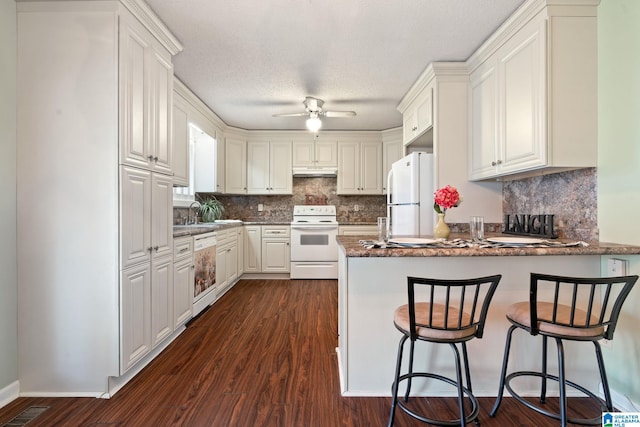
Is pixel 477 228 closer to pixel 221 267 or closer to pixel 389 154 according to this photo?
pixel 221 267

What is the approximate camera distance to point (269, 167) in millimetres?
5066

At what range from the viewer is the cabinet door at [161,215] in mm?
2178

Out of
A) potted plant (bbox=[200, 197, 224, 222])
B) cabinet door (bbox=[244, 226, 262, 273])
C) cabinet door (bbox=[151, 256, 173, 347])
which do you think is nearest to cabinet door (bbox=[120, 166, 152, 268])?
cabinet door (bbox=[151, 256, 173, 347])

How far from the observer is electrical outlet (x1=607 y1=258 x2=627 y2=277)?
66.5 inches

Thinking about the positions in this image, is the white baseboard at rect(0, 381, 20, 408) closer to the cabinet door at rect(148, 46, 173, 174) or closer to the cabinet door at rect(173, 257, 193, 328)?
the cabinet door at rect(173, 257, 193, 328)

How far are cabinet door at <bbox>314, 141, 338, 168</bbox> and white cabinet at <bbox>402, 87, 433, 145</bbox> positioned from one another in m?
1.56

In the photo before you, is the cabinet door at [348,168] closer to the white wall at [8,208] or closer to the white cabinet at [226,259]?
the white cabinet at [226,259]

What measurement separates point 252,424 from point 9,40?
251 centimetres

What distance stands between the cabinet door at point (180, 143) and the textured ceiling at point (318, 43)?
28 centimetres

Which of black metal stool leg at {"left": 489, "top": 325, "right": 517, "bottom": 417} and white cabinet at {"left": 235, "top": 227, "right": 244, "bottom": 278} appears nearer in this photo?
black metal stool leg at {"left": 489, "top": 325, "right": 517, "bottom": 417}

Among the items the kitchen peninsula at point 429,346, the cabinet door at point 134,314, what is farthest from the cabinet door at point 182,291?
the kitchen peninsula at point 429,346

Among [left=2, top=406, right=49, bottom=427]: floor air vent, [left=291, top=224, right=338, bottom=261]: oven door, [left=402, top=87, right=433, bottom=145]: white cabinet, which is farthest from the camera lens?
[left=291, top=224, right=338, bottom=261]: oven door

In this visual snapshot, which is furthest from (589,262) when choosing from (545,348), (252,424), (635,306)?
(252,424)

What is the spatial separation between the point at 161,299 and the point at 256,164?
312 cm
